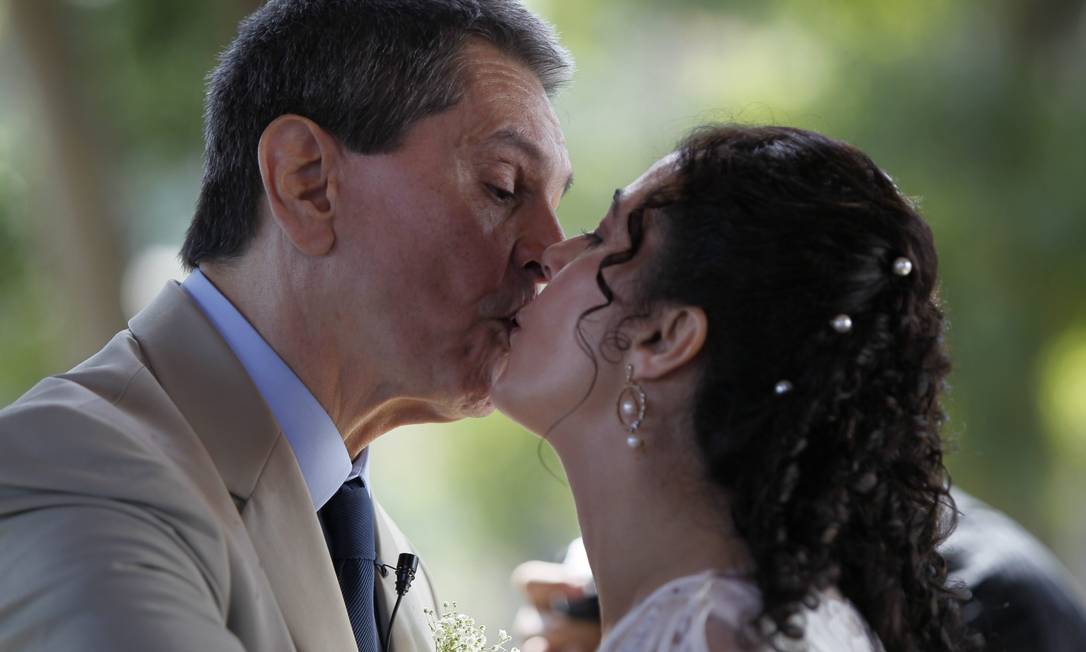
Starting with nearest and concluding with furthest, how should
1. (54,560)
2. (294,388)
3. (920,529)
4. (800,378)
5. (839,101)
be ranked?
Answer: (54,560) → (800,378) → (920,529) → (294,388) → (839,101)

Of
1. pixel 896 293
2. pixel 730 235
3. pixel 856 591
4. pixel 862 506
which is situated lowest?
pixel 856 591

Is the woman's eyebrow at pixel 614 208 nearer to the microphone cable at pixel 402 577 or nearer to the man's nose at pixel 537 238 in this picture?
the man's nose at pixel 537 238

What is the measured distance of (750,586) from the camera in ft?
5.93

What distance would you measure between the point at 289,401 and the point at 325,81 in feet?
2.09

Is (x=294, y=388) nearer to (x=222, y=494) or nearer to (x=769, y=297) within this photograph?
(x=222, y=494)

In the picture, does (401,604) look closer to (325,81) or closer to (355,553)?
(355,553)

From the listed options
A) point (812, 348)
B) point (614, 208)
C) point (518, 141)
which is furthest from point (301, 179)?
point (812, 348)

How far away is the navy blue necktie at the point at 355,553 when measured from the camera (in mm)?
2398

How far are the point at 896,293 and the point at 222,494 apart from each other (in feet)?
3.65

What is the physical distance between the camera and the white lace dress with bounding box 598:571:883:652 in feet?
5.63

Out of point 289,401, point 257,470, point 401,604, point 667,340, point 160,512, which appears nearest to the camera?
point 160,512

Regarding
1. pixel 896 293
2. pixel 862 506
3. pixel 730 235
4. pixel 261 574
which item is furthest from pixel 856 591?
pixel 261 574

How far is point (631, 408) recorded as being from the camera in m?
2.00

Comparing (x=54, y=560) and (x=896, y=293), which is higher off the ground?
(x=896, y=293)
